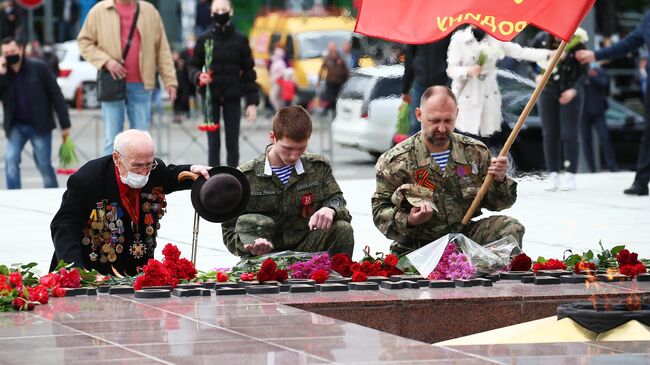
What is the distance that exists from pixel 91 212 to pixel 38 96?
7923 mm

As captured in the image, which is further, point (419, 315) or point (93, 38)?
point (93, 38)

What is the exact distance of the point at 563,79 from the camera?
15.9 m

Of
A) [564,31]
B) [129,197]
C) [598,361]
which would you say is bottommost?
[598,361]

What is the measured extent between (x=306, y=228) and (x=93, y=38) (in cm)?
686

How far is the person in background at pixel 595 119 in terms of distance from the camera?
20953mm

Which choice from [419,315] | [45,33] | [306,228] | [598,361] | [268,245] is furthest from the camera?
[45,33]

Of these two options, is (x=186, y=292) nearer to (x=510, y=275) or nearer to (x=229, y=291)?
(x=229, y=291)

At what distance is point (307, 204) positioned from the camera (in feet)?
28.5

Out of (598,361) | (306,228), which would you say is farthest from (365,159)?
(598,361)

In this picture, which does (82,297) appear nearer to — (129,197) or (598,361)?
(129,197)

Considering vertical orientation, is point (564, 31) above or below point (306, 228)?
above

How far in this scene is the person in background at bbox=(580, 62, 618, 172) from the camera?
21.0 metres

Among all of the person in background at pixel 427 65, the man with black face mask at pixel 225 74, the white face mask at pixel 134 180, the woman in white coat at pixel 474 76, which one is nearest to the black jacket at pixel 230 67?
the man with black face mask at pixel 225 74

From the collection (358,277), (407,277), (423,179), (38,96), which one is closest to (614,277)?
(407,277)
